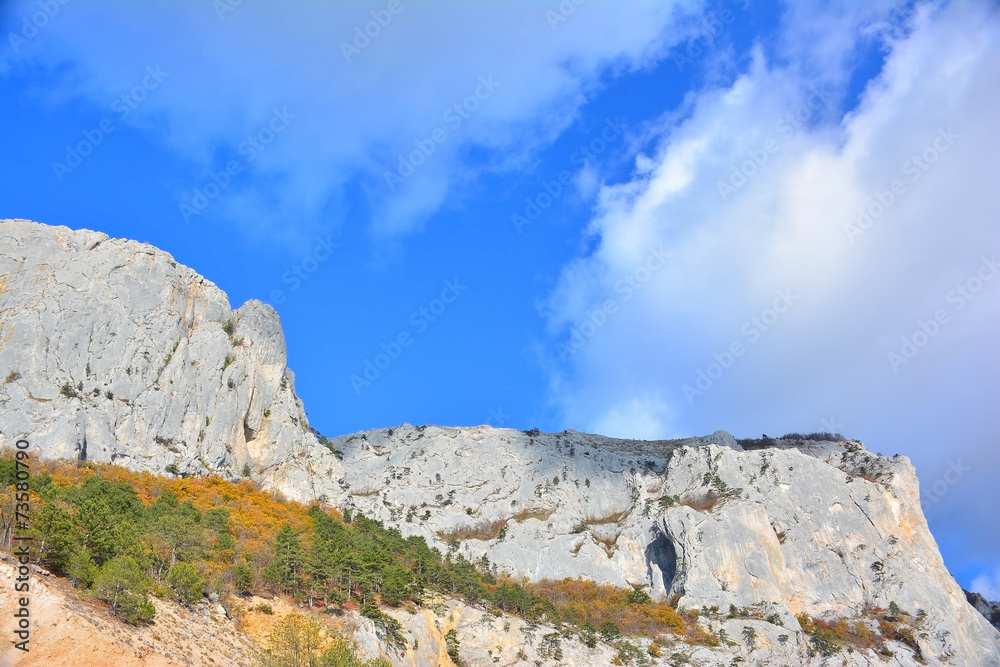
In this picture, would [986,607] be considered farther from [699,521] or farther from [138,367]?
[138,367]

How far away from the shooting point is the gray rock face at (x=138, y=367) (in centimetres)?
9800

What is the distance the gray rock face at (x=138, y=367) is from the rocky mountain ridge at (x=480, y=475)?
26cm

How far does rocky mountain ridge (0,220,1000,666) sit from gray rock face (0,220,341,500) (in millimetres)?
256

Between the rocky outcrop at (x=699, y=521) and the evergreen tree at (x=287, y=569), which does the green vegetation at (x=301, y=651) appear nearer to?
the evergreen tree at (x=287, y=569)

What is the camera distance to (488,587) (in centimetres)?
10488

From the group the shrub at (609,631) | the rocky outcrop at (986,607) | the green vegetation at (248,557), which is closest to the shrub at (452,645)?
the green vegetation at (248,557)

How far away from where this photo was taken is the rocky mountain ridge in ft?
335

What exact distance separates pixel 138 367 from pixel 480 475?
6316cm

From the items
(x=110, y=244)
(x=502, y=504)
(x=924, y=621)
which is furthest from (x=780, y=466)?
(x=110, y=244)

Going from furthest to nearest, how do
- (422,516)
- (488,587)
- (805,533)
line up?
(422,516), (805,533), (488,587)

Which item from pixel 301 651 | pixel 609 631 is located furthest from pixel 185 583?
pixel 609 631

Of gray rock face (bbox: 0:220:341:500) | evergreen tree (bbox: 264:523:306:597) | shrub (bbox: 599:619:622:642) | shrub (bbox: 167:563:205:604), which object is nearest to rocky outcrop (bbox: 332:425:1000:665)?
shrub (bbox: 599:619:622:642)

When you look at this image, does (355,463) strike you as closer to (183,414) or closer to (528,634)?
(183,414)

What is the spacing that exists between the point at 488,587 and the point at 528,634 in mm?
16478
